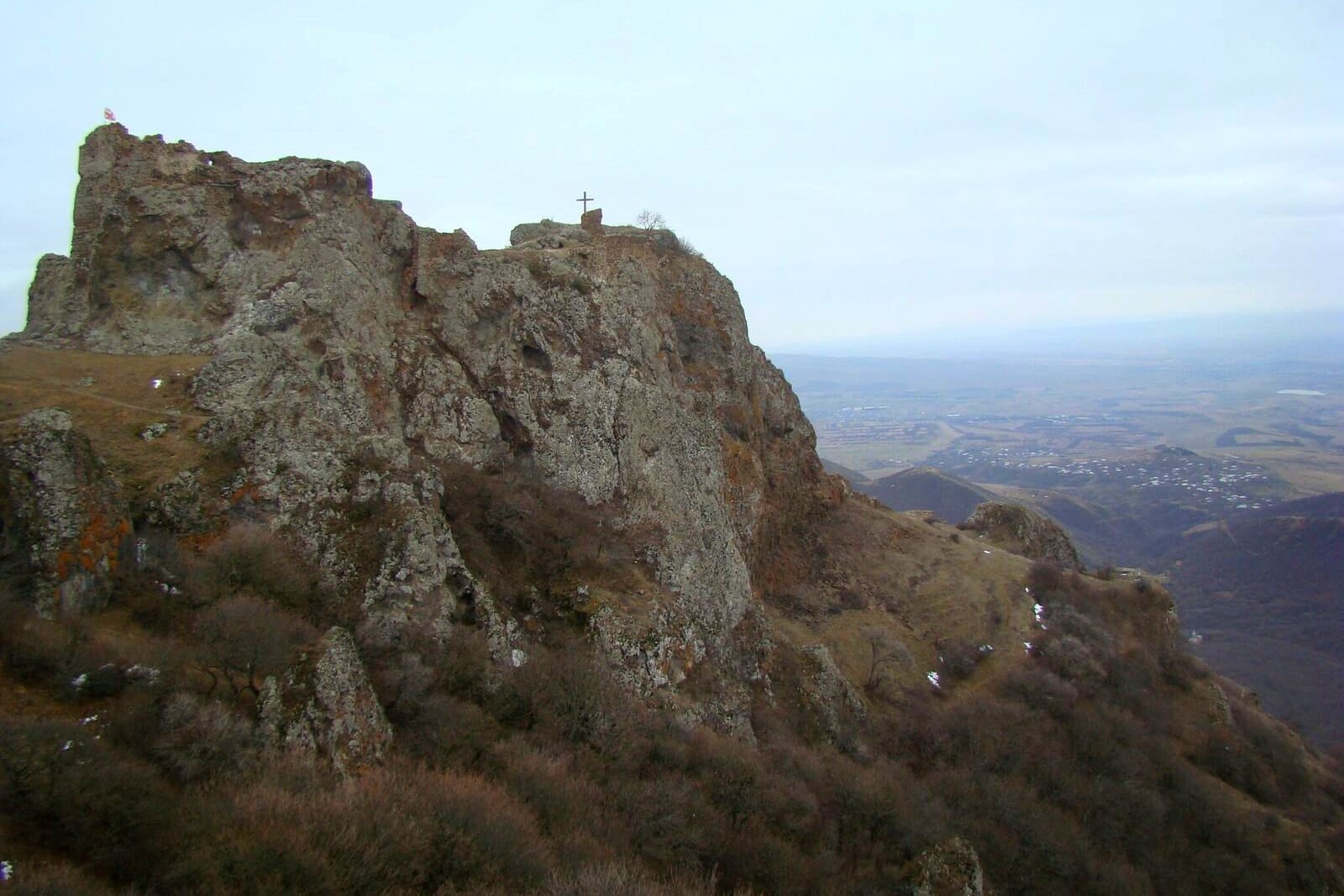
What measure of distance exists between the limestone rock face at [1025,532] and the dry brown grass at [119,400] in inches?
1838

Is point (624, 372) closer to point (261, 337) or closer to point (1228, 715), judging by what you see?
point (261, 337)

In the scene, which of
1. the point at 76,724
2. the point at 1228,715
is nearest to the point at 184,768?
the point at 76,724

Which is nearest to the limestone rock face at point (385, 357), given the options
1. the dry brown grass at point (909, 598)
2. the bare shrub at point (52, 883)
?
the bare shrub at point (52, 883)

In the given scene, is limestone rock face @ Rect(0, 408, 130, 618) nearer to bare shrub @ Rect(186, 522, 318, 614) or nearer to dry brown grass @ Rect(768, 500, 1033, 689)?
bare shrub @ Rect(186, 522, 318, 614)

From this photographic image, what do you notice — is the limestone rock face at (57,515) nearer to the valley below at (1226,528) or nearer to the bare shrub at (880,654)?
the bare shrub at (880,654)

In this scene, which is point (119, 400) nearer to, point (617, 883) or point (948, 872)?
point (617, 883)

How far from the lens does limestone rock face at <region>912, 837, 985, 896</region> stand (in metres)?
17.8

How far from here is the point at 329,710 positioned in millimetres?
12094

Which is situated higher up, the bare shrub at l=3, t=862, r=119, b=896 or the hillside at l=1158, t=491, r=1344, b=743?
the bare shrub at l=3, t=862, r=119, b=896

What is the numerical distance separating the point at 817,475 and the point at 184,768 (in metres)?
33.9

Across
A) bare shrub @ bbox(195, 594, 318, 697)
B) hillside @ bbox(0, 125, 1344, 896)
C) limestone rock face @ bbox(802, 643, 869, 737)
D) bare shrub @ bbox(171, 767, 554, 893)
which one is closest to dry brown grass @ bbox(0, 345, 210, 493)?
hillside @ bbox(0, 125, 1344, 896)

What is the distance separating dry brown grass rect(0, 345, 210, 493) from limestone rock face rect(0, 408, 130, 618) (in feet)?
3.59

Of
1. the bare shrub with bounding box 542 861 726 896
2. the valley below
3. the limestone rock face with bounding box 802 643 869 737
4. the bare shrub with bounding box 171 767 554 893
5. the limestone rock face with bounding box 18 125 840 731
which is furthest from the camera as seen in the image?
the valley below

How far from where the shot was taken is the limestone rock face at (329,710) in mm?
11555
